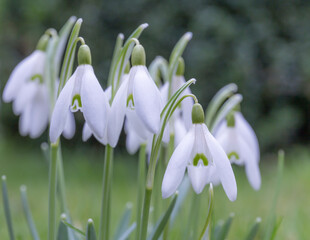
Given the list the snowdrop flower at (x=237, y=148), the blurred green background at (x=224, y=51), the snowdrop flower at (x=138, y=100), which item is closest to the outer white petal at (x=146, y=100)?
the snowdrop flower at (x=138, y=100)

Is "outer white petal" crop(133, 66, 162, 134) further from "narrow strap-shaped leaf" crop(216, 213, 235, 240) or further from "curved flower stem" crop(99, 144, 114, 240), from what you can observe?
"narrow strap-shaped leaf" crop(216, 213, 235, 240)

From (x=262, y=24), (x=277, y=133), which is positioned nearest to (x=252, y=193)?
(x=277, y=133)

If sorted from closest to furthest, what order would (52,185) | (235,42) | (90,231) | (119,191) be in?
(90,231)
(52,185)
(119,191)
(235,42)

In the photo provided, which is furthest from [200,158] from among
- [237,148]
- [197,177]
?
[237,148]

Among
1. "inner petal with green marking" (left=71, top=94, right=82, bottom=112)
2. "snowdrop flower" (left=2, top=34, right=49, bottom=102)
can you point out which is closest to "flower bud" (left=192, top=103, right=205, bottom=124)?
"inner petal with green marking" (left=71, top=94, right=82, bottom=112)

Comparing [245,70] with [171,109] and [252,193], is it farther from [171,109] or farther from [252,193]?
[171,109]

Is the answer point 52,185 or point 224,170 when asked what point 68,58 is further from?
point 224,170
